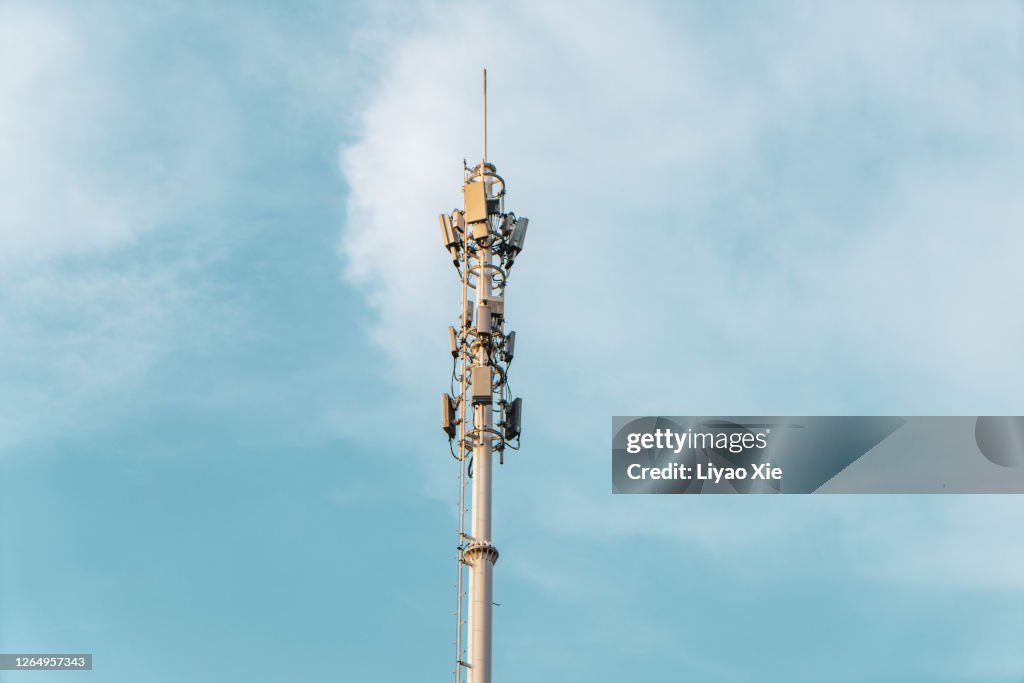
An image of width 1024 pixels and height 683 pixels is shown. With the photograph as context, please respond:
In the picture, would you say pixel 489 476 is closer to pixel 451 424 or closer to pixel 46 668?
pixel 451 424

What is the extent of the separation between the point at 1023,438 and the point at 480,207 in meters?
29.1

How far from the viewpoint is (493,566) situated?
83250 millimetres

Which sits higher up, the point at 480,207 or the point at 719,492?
the point at 480,207

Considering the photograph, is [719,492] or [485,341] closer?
[719,492]

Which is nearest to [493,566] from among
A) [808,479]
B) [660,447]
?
[660,447]

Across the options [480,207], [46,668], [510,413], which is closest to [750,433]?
[510,413]

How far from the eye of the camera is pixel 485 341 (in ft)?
293

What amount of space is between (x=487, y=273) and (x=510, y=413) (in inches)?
324

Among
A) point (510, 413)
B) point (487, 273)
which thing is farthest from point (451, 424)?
point (487, 273)

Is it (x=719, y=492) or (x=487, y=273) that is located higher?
(x=487, y=273)

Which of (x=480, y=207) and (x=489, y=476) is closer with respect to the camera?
(x=489, y=476)

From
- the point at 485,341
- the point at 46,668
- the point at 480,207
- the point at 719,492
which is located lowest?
the point at 46,668

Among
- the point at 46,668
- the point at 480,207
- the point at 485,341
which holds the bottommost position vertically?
the point at 46,668

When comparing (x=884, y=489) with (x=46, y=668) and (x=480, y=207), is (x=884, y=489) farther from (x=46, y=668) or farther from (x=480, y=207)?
(x=46, y=668)
